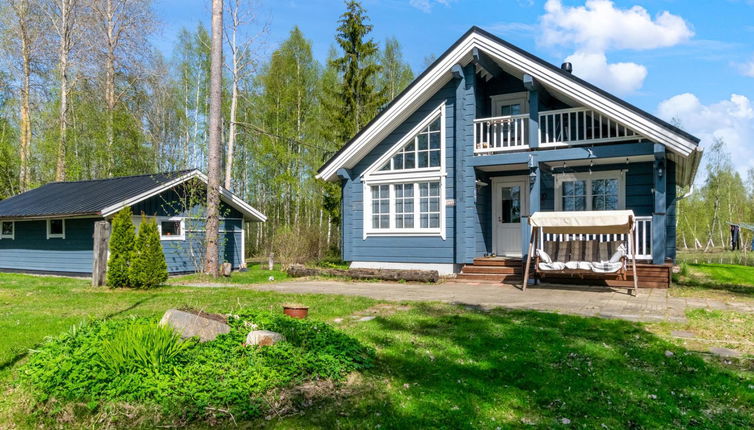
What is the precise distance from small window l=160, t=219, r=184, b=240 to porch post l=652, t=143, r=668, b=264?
14015 mm

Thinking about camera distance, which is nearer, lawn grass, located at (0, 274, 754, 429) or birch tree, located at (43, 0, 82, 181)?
lawn grass, located at (0, 274, 754, 429)

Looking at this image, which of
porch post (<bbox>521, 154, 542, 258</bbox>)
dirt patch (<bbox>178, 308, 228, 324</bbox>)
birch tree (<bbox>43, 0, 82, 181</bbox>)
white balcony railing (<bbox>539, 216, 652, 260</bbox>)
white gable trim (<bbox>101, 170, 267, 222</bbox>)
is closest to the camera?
dirt patch (<bbox>178, 308, 228, 324</bbox>)

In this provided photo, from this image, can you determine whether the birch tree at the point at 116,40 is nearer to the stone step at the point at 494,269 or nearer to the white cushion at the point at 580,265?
the stone step at the point at 494,269

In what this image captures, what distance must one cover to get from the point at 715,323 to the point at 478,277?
593cm

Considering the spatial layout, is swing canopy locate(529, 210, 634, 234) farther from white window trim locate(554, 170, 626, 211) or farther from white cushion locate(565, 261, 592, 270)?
white window trim locate(554, 170, 626, 211)

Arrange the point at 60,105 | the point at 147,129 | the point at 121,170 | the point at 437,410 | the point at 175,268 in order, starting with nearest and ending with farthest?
the point at 437,410
the point at 175,268
the point at 60,105
the point at 121,170
the point at 147,129

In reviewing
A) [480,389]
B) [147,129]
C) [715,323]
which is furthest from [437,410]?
[147,129]

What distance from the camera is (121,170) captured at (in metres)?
24.1

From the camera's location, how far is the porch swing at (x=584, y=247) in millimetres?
9086

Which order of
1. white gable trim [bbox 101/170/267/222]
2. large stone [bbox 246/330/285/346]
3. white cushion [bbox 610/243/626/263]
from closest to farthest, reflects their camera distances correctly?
large stone [bbox 246/330/285/346], white cushion [bbox 610/243/626/263], white gable trim [bbox 101/170/267/222]

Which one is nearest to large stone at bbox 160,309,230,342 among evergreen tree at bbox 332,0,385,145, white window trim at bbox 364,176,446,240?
white window trim at bbox 364,176,446,240

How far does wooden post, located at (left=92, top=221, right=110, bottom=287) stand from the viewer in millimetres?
10961

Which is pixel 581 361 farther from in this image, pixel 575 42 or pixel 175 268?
pixel 175 268

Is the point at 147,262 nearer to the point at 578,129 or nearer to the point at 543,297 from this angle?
the point at 543,297
